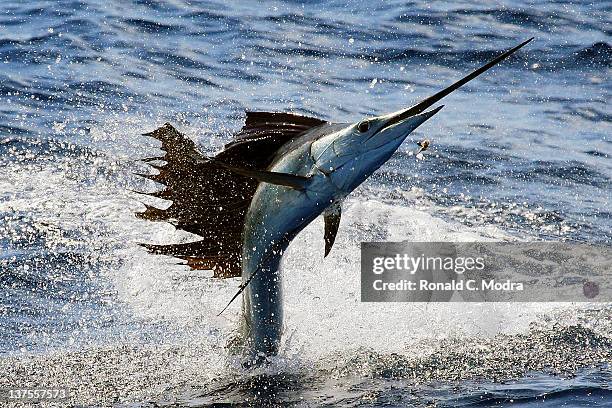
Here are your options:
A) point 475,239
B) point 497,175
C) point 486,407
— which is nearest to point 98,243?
point 475,239

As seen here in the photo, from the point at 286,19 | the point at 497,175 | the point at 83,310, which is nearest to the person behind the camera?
the point at 83,310

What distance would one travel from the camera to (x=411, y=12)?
14.3 m

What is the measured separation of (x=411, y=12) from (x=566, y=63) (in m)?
2.49

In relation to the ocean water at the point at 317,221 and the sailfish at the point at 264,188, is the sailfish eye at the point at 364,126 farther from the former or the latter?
the ocean water at the point at 317,221

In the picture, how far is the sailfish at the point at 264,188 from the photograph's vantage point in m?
3.32

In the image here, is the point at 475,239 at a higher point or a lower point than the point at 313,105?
lower

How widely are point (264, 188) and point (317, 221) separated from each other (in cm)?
315

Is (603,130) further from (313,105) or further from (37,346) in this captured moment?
(37,346)

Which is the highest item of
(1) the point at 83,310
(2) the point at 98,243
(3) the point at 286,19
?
(3) the point at 286,19

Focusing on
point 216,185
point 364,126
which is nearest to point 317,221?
point 216,185

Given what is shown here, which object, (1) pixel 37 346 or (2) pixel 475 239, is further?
(2) pixel 475 239

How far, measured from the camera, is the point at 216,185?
12.8 ft

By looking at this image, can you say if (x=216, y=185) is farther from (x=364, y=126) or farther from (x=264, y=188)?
(x=364, y=126)

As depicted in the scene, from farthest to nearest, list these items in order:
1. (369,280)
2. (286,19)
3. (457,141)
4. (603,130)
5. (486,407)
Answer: (286,19), (603,130), (457,141), (369,280), (486,407)
